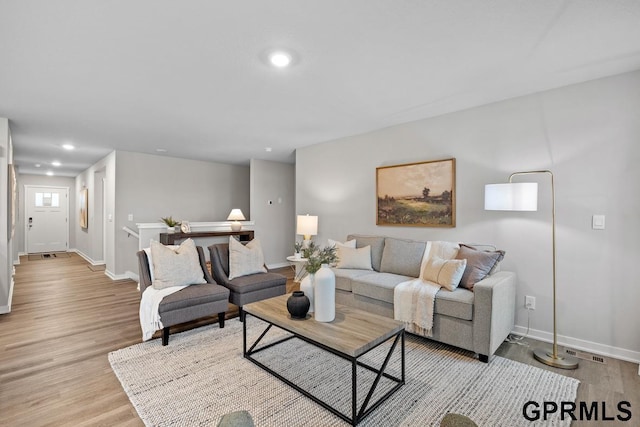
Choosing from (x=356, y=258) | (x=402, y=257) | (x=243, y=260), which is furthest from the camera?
(x=356, y=258)

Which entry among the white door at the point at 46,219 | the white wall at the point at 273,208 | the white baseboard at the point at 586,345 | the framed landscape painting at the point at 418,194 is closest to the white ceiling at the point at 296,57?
the framed landscape painting at the point at 418,194

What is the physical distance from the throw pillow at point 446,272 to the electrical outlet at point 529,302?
81cm

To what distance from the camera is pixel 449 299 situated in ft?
8.82

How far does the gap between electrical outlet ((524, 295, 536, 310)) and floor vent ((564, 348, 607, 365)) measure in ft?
1.39

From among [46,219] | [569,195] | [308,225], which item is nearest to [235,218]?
[308,225]

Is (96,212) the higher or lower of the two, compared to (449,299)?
higher

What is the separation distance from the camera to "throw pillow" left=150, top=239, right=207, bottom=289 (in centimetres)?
310

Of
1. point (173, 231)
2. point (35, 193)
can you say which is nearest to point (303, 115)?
point (173, 231)

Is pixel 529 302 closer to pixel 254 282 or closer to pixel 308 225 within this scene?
pixel 254 282

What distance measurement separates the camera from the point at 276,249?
7000mm

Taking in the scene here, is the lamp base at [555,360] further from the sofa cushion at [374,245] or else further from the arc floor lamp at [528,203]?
the sofa cushion at [374,245]

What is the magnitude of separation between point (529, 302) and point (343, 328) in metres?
2.15

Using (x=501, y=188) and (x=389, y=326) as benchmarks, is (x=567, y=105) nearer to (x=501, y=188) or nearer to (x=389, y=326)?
(x=501, y=188)

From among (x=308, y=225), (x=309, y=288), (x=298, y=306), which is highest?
(x=308, y=225)
